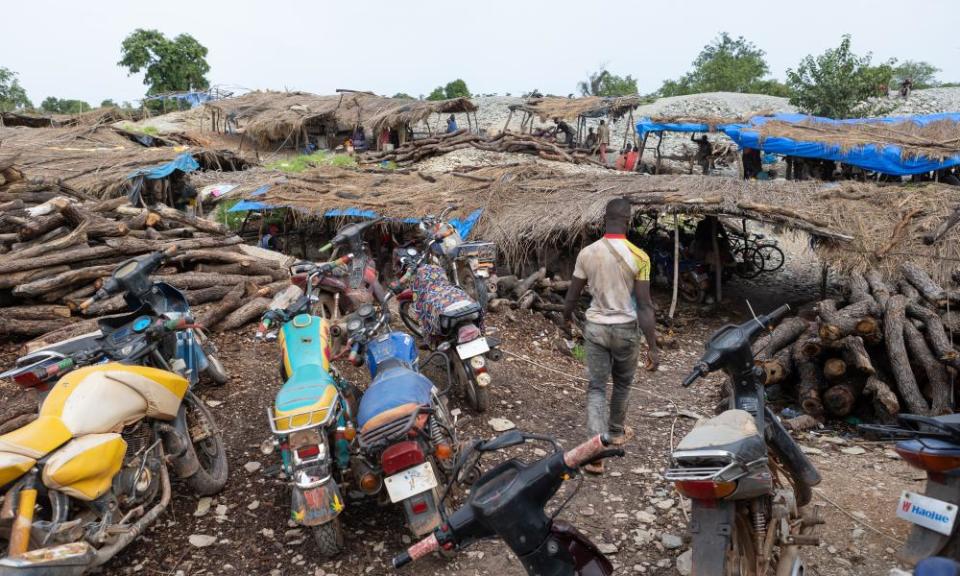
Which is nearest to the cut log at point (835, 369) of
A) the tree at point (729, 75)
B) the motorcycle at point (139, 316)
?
the motorcycle at point (139, 316)

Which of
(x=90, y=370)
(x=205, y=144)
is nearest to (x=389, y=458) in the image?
(x=90, y=370)

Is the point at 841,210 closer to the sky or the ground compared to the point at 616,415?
closer to the sky

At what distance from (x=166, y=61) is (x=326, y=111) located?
2368cm

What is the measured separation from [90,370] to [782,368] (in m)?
6.10

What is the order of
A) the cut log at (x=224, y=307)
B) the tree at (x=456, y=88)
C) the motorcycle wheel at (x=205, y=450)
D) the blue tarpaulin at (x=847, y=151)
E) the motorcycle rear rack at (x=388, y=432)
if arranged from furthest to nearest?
the tree at (x=456, y=88) → the blue tarpaulin at (x=847, y=151) → the cut log at (x=224, y=307) → the motorcycle wheel at (x=205, y=450) → the motorcycle rear rack at (x=388, y=432)

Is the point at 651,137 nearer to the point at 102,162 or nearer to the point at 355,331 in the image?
the point at 102,162

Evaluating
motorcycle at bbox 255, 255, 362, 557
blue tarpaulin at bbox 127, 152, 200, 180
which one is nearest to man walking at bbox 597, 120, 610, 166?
blue tarpaulin at bbox 127, 152, 200, 180

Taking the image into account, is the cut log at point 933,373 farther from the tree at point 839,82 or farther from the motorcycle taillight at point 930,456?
the tree at point 839,82

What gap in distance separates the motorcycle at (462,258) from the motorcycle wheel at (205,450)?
3.23 m

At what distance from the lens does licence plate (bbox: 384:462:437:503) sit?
127 inches

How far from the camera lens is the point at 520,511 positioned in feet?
6.97

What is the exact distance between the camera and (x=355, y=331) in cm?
450

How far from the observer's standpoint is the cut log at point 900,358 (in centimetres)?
550

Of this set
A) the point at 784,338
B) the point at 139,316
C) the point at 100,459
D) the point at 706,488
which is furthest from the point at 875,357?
the point at 139,316
